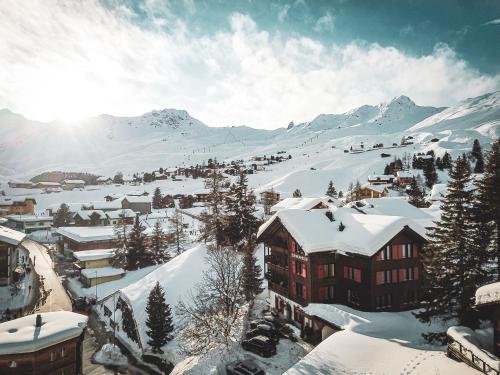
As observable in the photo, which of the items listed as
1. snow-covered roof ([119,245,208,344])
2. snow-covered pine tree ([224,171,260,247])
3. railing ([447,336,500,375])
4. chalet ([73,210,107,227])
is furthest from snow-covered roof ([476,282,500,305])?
chalet ([73,210,107,227])

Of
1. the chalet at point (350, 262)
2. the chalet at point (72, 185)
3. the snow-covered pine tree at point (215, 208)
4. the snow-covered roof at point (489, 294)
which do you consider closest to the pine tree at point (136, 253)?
the snow-covered pine tree at point (215, 208)

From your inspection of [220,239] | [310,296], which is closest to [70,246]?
[220,239]

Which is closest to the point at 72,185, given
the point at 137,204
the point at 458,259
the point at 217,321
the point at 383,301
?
the point at 137,204

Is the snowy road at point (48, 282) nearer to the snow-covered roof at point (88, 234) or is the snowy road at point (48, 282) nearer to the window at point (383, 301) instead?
the snow-covered roof at point (88, 234)

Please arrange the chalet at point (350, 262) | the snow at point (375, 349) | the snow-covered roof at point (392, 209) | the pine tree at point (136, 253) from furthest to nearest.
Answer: the pine tree at point (136, 253)
the snow-covered roof at point (392, 209)
the chalet at point (350, 262)
the snow at point (375, 349)

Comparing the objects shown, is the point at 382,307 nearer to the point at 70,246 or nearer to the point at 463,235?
the point at 463,235

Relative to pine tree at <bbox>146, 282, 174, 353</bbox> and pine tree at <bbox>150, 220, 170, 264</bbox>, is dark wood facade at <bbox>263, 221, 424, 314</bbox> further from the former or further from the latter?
pine tree at <bbox>150, 220, 170, 264</bbox>
